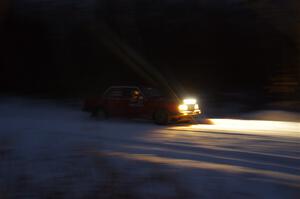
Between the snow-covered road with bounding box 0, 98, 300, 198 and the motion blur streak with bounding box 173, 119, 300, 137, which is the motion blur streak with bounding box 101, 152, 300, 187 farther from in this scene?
the motion blur streak with bounding box 173, 119, 300, 137

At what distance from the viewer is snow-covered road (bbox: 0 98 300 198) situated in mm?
8164

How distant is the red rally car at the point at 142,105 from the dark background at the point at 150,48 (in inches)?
242

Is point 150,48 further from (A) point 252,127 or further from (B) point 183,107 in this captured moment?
(A) point 252,127

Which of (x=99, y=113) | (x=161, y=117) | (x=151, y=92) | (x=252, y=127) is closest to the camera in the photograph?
(x=252, y=127)

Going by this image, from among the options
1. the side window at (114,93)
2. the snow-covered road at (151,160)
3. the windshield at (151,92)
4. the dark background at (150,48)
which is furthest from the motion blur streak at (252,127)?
the dark background at (150,48)

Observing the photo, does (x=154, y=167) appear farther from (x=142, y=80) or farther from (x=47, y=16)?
(x=47, y=16)

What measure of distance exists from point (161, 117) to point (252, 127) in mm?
2823

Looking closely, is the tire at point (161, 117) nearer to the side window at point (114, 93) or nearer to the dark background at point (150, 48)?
the side window at point (114, 93)

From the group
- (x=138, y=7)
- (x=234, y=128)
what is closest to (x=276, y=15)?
(x=234, y=128)

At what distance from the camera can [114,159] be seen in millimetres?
10898

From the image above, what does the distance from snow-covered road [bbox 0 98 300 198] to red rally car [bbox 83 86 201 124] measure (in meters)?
0.45

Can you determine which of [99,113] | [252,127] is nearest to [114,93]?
[99,113]

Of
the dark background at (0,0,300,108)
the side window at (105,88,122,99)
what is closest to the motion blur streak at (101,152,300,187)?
the side window at (105,88,122,99)

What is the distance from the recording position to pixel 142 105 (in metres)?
19.1
